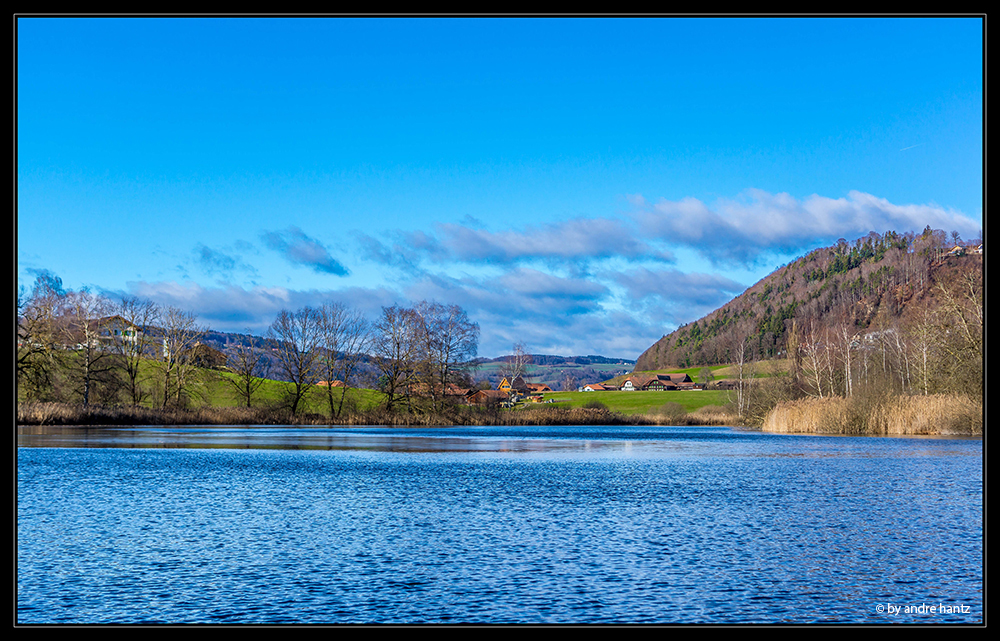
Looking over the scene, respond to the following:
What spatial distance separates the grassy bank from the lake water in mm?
17455

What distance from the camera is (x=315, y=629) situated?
812 cm

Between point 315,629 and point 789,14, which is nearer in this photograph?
point 315,629

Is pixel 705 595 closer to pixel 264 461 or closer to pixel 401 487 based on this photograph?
pixel 401 487

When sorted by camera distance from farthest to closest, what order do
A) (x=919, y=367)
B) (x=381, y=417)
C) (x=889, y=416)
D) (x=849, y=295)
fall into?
1. (x=849, y=295)
2. (x=381, y=417)
3. (x=919, y=367)
4. (x=889, y=416)

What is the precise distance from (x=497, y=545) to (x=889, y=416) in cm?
3807

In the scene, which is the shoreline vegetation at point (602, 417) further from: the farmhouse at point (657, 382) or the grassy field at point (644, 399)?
the farmhouse at point (657, 382)

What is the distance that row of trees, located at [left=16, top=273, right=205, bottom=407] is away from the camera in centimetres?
5025

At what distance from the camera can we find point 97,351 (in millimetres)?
66562

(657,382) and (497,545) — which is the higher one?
(657,382)

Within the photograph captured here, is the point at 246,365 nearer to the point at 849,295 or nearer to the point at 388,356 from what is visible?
the point at 388,356

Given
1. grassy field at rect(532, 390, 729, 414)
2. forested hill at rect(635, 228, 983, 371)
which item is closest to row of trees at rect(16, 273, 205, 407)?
grassy field at rect(532, 390, 729, 414)

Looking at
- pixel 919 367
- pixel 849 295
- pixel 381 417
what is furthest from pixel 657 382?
pixel 919 367

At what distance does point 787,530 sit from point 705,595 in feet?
16.9

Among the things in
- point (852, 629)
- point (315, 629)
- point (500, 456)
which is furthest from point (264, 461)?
point (852, 629)
